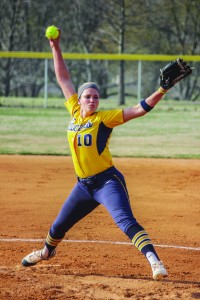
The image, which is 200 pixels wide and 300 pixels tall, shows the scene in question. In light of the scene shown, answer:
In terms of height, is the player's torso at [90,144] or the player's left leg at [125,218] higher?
the player's torso at [90,144]

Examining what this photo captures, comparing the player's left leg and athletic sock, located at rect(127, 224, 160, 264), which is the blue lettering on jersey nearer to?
the player's left leg

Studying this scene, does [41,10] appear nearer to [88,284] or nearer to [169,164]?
[169,164]

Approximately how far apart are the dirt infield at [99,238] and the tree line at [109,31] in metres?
16.9

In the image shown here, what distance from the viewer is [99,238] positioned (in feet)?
29.0

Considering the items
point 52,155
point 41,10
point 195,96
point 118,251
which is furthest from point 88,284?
point 41,10

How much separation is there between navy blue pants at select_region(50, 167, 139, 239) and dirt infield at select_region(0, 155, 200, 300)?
1.76 ft

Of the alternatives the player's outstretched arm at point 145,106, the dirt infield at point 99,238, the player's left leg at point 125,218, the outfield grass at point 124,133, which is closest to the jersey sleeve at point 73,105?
the player's outstretched arm at point 145,106

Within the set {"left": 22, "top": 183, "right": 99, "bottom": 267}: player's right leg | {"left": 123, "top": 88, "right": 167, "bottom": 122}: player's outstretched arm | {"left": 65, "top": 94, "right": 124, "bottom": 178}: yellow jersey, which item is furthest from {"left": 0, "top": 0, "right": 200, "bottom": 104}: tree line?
{"left": 123, "top": 88, "right": 167, "bottom": 122}: player's outstretched arm

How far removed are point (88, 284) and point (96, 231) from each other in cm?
264

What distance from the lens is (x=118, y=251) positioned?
8148 millimetres

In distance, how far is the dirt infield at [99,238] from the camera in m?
6.48

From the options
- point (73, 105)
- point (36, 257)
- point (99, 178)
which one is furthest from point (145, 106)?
point (36, 257)

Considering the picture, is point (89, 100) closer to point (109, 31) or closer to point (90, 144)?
point (90, 144)

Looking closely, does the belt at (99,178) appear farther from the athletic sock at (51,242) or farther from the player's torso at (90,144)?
the athletic sock at (51,242)
